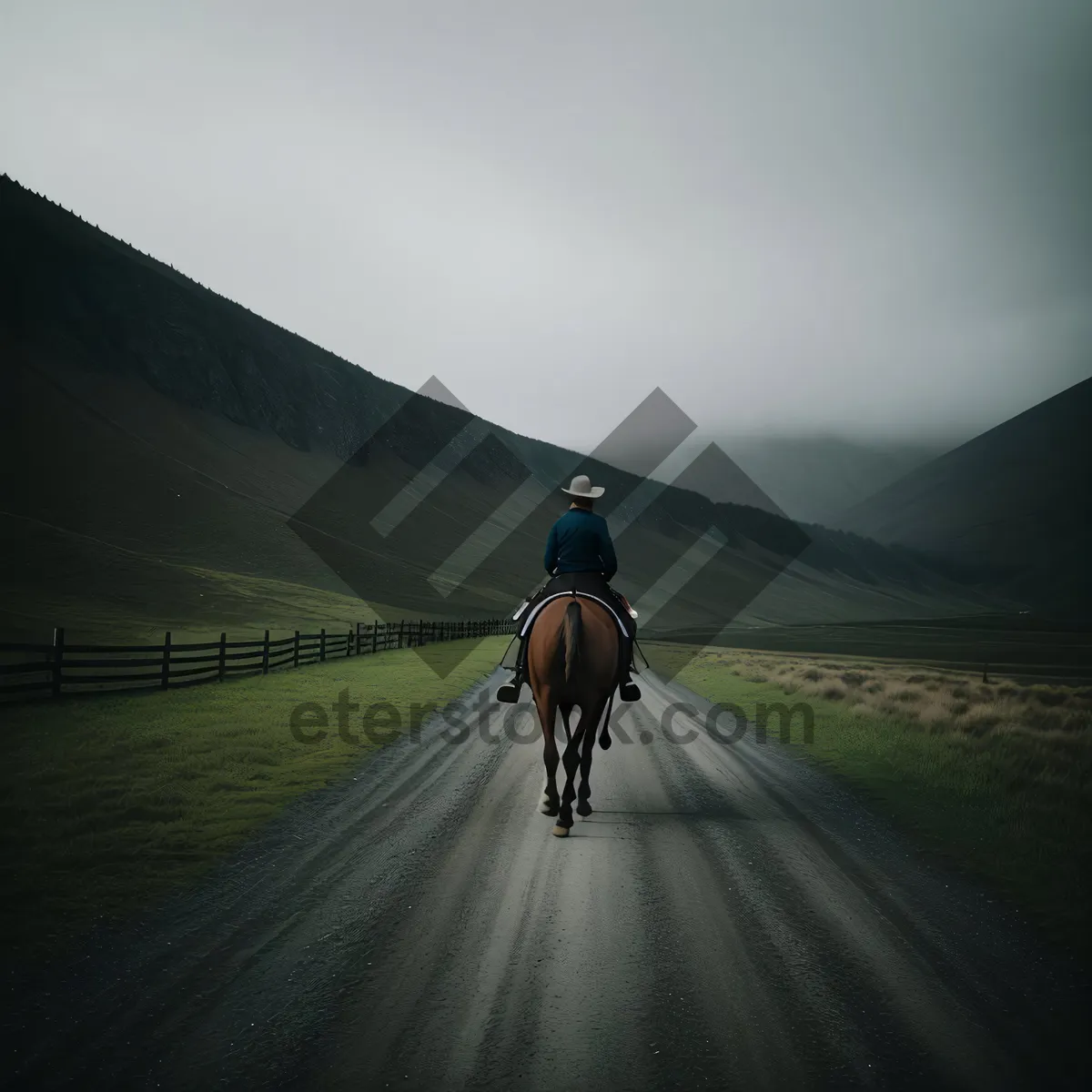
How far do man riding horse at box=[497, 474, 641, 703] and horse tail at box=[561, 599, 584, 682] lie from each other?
59cm

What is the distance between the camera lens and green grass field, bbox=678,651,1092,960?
6.43 meters

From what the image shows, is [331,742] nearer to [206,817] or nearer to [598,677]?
[206,817]

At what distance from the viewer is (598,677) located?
25.2 ft

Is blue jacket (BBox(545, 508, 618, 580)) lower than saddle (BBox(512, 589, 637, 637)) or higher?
higher

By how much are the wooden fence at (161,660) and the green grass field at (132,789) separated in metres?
0.87

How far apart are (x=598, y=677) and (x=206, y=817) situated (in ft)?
14.5

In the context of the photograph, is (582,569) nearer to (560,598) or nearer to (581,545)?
(581,545)

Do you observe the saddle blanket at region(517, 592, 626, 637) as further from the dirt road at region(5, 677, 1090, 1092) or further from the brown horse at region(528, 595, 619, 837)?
the dirt road at region(5, 677, 1090, 1092)

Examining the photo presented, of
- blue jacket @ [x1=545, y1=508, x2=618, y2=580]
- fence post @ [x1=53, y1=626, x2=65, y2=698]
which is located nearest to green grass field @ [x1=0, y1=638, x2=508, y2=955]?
fence post @ [x1=53, y1=626, x2=65, y2=698]

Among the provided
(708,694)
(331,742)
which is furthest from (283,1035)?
(708,694)

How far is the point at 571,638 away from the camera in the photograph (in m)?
7.58

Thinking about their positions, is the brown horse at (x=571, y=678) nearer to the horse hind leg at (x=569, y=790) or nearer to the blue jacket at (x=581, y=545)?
the horse hind leg at (x=569, y=790)

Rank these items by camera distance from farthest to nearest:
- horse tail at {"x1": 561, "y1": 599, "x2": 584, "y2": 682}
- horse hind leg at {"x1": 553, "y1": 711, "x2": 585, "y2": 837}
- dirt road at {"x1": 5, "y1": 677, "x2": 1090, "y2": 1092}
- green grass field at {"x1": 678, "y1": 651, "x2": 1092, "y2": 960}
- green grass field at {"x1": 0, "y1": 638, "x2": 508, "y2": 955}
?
horse tail at {"x1": 561, "y1": 599, "x2": 584, "y2": 682} → horse hind leg at {"x1": 553, "y1": 711, "x2": 585, "y2": 837} → green grass field at {"x1": 678, "y1": 651, "x2": 1092, "y2": 960} → green grass field at {"x1": 0, "y1": 638, "x2": 508, "y2": 955} → dirt road at {"x1": 5, "y1": 677, "x2": 1090, "y2": 1092}

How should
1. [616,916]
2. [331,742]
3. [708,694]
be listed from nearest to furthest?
[616,916] → [331,742] → [708,694]
